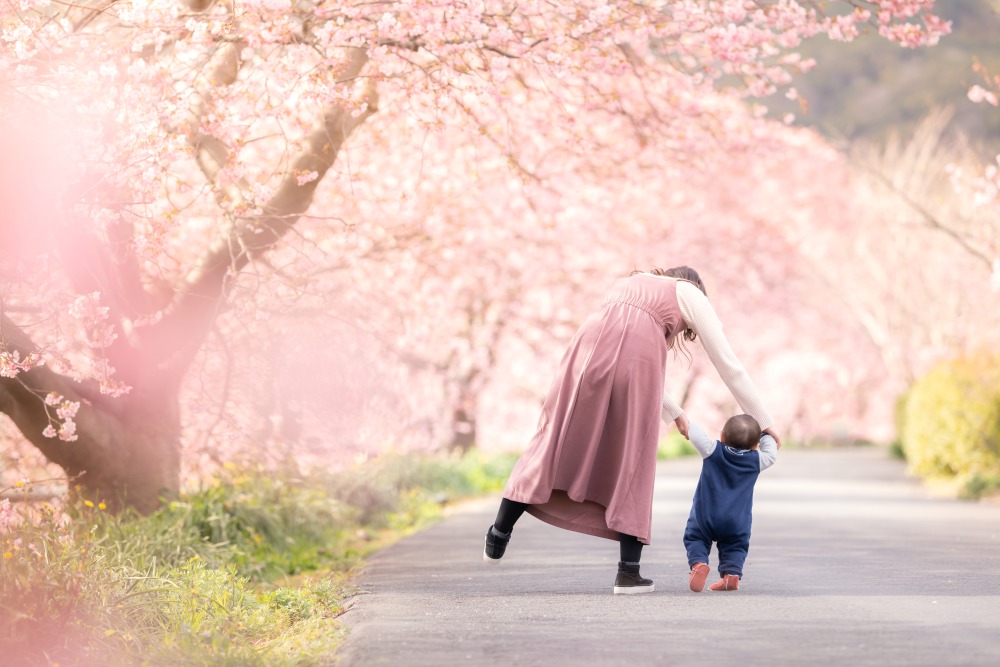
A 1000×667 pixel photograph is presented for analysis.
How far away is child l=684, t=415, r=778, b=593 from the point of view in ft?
22.3

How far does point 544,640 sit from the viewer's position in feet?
17.3

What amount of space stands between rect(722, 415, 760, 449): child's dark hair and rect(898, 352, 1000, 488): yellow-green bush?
1087 cm

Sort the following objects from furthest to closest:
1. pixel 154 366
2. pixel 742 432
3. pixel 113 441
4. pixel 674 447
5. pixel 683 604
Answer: pixel 674 447, pixel 154 366, pixel 113 441, pixel 742 432, pixel 683 604

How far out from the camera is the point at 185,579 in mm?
6914

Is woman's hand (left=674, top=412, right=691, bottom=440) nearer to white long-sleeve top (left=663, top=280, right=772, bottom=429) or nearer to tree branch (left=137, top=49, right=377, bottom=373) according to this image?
white long-sleeve top (left=663, top=280, right=772, bottom=429)

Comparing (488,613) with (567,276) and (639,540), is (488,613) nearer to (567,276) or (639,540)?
(639,540)

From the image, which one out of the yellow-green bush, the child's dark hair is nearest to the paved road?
the child's dark hair

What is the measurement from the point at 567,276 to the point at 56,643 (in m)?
16.8

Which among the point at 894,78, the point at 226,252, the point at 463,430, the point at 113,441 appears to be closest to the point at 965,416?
the point at 463,430

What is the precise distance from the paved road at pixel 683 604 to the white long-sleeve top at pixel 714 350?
973 mm

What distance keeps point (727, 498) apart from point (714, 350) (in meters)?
0.81

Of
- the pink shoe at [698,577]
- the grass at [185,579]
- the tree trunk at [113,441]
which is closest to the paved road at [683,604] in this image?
the pink shoe at [698,577]

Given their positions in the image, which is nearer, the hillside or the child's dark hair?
the child's dark hair

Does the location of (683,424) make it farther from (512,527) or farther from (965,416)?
(965,416)
